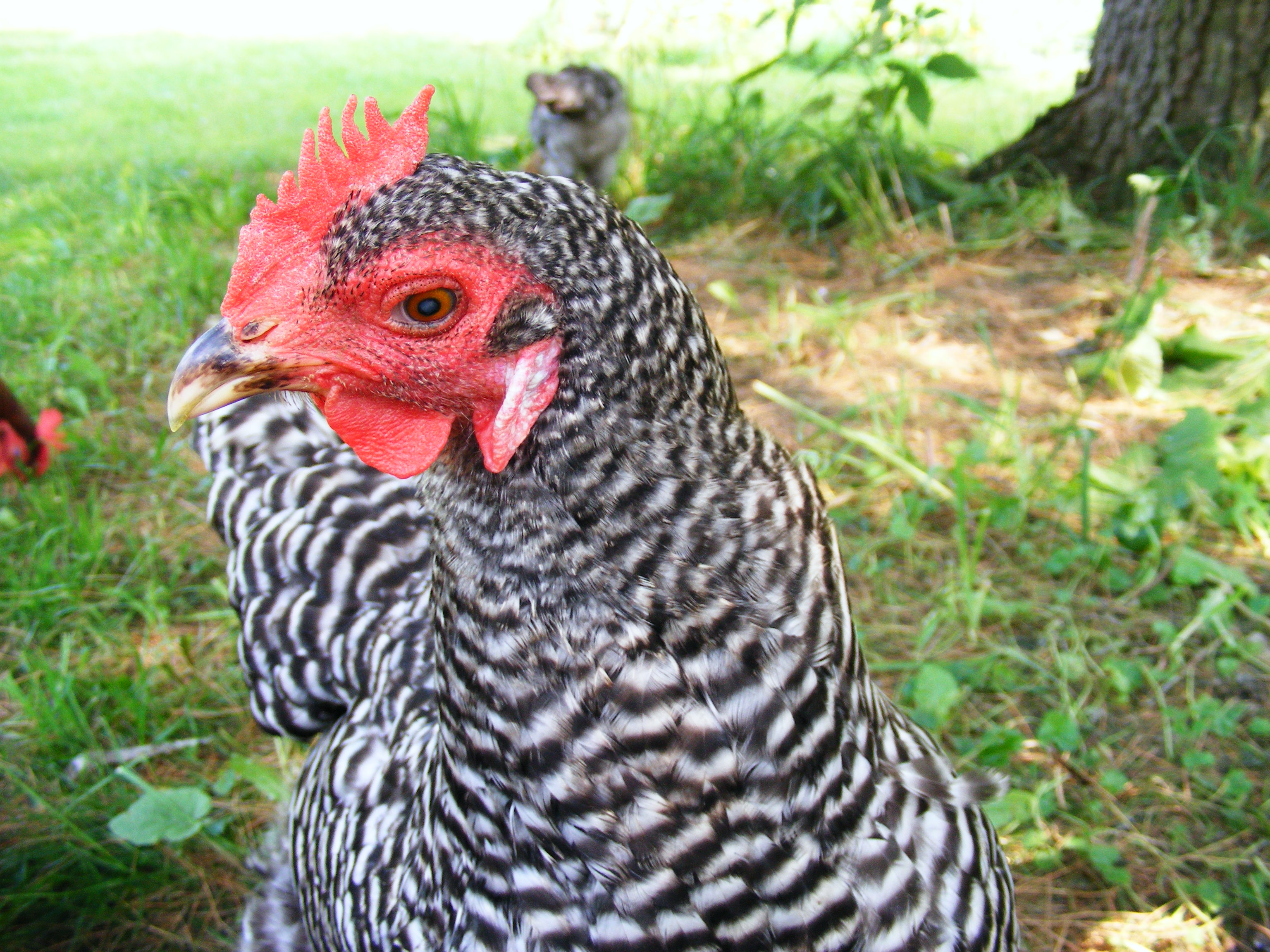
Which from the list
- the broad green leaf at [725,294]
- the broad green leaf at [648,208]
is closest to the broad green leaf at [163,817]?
the broad green leaf at [725,294]

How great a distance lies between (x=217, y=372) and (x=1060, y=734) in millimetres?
1834

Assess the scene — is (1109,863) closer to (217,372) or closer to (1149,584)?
(1149,584)

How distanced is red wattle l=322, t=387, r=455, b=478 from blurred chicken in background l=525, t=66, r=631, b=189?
350 cm

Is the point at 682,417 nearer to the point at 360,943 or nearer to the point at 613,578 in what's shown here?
the point at 613,578

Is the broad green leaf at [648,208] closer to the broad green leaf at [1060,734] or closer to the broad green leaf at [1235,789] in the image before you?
the broad green leaf at [1060,734]

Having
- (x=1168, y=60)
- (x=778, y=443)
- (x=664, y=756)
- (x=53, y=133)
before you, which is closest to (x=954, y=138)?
(x=1168, y=60)

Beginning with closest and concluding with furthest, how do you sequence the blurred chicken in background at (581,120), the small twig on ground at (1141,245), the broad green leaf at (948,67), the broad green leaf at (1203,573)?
the broad green leaf at (1203,573)
the small twig on ground at (1141,245)
the broad green leaf at (948,67)
the blurred chicken in background at (581,120)

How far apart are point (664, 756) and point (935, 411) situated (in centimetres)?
234

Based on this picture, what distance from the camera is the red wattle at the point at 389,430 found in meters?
0.89

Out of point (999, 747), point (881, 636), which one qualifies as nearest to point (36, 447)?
point (881, 636)

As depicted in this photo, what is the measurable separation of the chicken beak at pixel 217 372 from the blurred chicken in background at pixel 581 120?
11.6 ft

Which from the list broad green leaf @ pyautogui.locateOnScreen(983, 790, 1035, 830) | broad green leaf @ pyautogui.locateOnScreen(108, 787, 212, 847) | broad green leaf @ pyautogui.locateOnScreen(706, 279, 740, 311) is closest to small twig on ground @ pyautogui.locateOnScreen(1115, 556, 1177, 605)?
broad green leaf @ pyautogui.locateOnScreen(983, 790, 1035, 830)

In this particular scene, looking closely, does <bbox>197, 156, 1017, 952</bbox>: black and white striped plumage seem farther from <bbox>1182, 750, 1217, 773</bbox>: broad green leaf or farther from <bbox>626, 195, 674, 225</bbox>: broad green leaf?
<bbox>626, 195, 674, 225</bbox>: broad green leaf

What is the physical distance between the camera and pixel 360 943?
1170 mm
